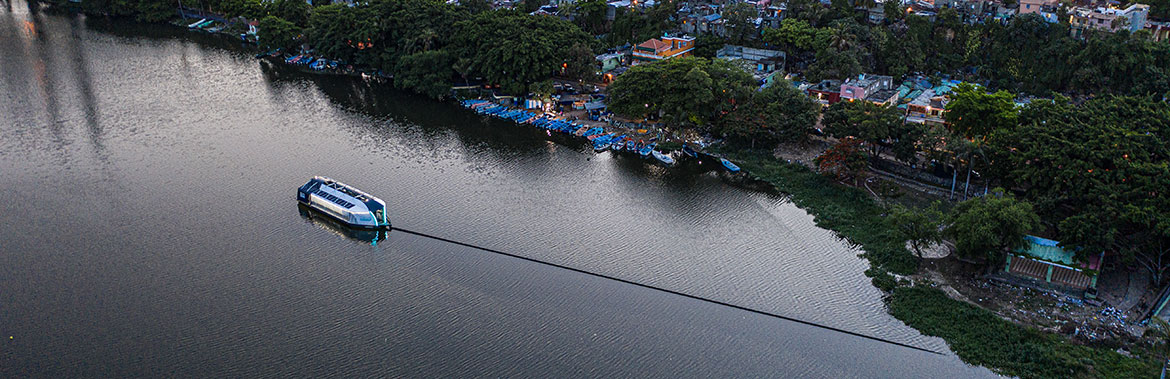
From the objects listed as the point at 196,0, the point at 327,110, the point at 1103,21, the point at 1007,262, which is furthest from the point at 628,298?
the point at 196,0

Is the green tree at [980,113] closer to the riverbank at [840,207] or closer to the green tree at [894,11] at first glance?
the riverbank at [840,207]

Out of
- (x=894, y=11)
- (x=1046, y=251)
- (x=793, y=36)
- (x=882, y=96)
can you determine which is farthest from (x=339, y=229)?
(x=894, y=11)

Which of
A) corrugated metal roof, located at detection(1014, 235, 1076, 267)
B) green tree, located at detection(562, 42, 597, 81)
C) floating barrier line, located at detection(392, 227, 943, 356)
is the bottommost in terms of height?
floating barrier line, located at detection(392, 227, 943, 356)

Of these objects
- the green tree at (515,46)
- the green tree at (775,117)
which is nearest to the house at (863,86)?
the green tree at (775,117)

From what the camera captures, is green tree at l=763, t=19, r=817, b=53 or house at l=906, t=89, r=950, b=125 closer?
house at l=906, t=89, r=950, b=125

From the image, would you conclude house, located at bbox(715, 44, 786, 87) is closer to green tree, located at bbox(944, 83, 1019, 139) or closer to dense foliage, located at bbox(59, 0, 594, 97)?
dense foliage, located at bbox(59, 0, 594, 97)

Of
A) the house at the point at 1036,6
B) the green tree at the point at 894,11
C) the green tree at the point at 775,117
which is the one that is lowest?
the green tree at the point at 775,117

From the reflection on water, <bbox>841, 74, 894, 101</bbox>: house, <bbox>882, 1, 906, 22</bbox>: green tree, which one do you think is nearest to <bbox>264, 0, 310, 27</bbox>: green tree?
the reflection on water

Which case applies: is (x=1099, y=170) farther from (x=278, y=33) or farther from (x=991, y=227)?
(x=278, y=33)
